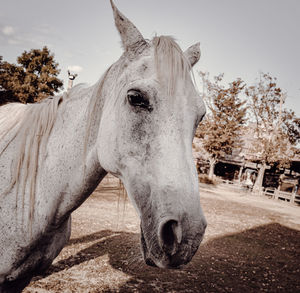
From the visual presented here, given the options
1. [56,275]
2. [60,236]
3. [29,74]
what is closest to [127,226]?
[56,275]

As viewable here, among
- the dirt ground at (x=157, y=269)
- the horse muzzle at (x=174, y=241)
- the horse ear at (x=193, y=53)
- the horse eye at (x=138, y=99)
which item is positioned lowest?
the dirt ground at (x=157, y=269)

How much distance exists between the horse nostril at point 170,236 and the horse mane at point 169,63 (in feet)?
2.51

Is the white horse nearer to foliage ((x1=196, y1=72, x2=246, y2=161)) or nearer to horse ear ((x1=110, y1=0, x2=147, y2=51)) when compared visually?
horse ear ((x1=110, y1=0, x2=147, y2=51))

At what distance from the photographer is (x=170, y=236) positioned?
3.99ft

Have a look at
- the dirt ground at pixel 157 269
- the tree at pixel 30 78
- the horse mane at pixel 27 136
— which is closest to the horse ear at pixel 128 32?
the horse mane at pixel 27 136

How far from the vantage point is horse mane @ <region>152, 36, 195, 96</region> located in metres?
1.41

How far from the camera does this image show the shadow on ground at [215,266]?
447 cm

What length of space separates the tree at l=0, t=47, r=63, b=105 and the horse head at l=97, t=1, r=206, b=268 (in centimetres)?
2416

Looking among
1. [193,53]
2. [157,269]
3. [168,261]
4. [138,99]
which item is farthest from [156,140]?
[157,269]

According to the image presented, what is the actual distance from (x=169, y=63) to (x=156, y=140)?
0.55 metres

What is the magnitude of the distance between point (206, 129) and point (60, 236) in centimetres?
2978

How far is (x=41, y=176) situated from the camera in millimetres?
1819

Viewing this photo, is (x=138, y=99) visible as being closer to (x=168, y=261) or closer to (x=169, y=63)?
(x=169, y=63)

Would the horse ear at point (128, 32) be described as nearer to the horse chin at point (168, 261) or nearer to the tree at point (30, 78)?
the horse chin at point (168, 261)
